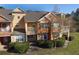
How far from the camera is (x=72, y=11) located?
9.83 m

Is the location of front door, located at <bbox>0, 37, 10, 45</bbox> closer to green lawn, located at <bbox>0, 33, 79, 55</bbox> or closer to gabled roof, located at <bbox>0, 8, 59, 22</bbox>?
gabled roof, located at <bbox>0, 8, 59, 22</bbox>

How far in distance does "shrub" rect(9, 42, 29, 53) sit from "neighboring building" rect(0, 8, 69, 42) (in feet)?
0.21

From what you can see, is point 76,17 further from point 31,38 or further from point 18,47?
point 18,47

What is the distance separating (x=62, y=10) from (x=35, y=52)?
2.60ft

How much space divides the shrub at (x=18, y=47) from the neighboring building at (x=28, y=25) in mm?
64

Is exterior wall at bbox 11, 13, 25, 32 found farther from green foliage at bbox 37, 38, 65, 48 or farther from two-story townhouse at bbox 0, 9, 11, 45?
green foliage at bbox 37, 38, 65, 48

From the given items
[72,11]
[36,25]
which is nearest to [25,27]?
[36,25]

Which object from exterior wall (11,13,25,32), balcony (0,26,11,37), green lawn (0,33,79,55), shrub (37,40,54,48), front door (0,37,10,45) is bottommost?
green lawn (0,33,79,55)

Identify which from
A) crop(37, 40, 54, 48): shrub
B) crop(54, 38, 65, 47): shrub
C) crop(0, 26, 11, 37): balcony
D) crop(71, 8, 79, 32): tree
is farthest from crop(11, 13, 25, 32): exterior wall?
crop(71, 8, 79, 32): tree

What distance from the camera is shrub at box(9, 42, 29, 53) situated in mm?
9828

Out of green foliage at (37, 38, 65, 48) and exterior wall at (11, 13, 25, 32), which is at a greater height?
exterior wall at (11, 13, 25, 32)

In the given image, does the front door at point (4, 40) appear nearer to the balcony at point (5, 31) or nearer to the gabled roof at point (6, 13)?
the balcony at point (5, 31)

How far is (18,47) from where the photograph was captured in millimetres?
9836
